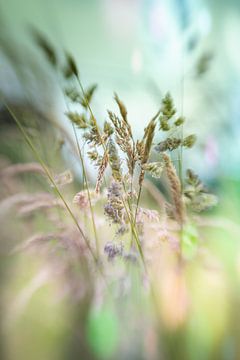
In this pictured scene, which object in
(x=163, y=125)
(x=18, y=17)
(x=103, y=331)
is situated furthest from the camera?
(x=103, y=331)

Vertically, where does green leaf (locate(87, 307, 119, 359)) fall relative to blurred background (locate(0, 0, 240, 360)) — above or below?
below

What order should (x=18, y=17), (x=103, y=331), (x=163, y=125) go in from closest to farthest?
1. (x=163, y=125)
2. (x=18, y=17)
3. (x=103, y=331)

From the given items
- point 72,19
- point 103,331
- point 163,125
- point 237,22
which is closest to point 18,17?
point 72,19

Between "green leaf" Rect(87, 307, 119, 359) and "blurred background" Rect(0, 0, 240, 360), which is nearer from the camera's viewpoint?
"blurred background" Rect(0, 0, 240, 360)

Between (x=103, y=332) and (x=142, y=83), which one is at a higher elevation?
(x=142, y=83)

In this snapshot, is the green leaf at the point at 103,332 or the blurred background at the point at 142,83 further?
the green leaf at the point at 103,332

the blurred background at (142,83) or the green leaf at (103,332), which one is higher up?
the blurred background at (142,83)

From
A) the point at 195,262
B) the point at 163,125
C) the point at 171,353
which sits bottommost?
the point at 171,353

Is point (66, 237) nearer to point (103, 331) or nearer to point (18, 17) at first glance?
point (103, 331)
